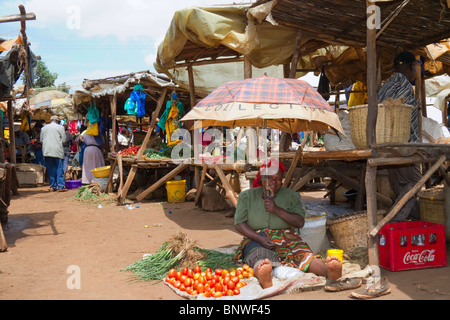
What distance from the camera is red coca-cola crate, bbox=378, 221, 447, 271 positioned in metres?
4.22

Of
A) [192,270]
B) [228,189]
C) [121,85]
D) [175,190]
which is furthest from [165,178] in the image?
[192,270]

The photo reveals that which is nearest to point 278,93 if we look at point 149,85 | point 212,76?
point 212,76

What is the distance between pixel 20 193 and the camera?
1223 cm

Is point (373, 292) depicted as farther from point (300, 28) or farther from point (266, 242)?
point (300, 28)

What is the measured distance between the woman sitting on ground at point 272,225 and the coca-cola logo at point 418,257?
1.02m

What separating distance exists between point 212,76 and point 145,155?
267 cm

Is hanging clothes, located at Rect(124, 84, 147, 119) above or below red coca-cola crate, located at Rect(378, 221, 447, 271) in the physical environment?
above

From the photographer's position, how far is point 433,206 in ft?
17.3

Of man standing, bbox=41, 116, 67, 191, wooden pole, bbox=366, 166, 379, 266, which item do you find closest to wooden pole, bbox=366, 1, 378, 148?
wooden pole, bbox=366, 166, 379, 266

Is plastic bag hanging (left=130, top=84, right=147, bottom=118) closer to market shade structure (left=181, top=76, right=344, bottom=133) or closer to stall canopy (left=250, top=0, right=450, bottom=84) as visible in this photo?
stall canopy (left=250, top=0, right=450, bottom=84)

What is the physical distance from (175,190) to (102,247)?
165 inches

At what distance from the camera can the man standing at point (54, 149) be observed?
39.5 ft

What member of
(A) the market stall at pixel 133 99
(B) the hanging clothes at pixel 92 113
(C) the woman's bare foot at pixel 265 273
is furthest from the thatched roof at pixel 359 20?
(B) the hanging clothes at pixel 92 113
